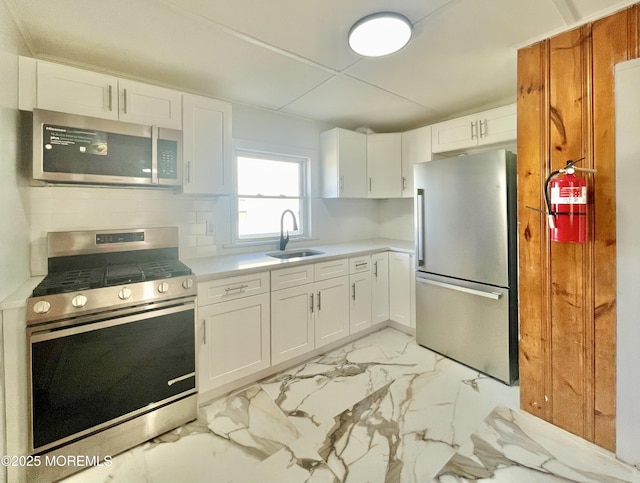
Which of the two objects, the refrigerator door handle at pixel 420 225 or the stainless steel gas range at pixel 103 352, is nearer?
the stainless steel gas range at pixel 103 352

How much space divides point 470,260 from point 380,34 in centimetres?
170

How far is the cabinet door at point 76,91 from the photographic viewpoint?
5.52 feet

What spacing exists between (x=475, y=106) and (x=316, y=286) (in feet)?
7.63

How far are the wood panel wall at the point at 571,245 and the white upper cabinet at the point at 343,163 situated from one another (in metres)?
1.67

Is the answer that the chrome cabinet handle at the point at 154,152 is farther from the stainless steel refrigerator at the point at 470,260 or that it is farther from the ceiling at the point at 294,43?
the stainless steel refrigerator at the point at 470,260

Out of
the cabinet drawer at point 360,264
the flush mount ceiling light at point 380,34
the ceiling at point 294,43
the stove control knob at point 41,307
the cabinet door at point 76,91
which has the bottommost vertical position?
the stove control knob at point 41,307

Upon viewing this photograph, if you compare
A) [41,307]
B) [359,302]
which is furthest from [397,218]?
[41,307]

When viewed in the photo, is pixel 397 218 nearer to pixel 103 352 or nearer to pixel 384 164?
pixel 384 164

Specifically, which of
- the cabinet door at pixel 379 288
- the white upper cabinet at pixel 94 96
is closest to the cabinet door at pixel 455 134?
the cabinet door at pixel 379 288

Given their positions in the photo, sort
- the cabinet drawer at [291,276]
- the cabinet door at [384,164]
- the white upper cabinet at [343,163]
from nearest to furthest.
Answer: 1. the cabinet drawer at [291,276]
2. the white upper cabinet at [343,163]
3. the cabinet door at [384,164]

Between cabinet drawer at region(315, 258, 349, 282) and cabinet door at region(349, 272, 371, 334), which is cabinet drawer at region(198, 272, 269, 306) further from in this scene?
cabinet door at region(349, 272, 371, 334)

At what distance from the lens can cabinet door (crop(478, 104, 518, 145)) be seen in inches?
95.4

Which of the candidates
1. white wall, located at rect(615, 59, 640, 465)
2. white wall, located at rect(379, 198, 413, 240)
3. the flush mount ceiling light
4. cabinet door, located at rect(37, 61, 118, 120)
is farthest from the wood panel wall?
cabinet door, located at rect(37, 61, 118, 120)

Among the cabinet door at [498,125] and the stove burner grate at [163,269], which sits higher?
the cabinet door at [498,125]
